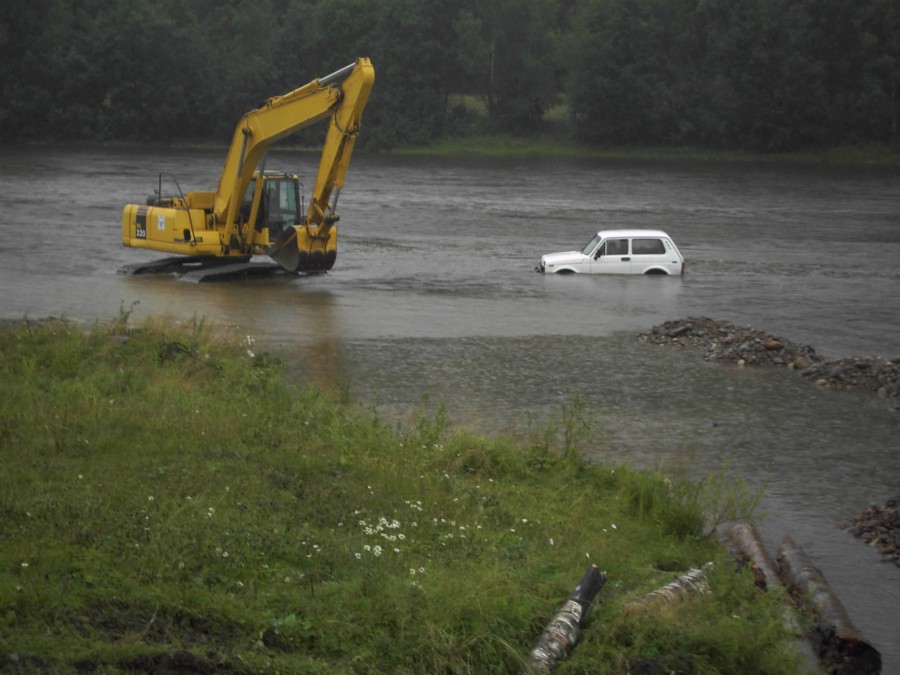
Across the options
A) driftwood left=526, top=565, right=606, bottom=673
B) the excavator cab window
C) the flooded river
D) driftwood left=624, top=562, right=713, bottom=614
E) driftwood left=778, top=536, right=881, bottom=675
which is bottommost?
the flooded river

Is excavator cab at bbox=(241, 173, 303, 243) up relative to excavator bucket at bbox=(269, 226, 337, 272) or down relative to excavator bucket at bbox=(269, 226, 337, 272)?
up

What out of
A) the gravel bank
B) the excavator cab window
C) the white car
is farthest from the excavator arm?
the gravel bank

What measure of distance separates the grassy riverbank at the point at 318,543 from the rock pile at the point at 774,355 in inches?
295

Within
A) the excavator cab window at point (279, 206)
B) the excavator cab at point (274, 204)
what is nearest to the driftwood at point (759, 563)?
the excavator cab at point (274, 204)

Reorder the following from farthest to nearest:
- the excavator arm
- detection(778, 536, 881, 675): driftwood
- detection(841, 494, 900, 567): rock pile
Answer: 1. the excavator arm
2. detection(841, 494, 900, 567): rock pile
3. detection(778, 536, 881, 675): driftwood

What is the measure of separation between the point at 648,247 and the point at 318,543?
26.0 meters

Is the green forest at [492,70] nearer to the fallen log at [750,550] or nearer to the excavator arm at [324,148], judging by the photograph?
the excavator arm at [324,148]

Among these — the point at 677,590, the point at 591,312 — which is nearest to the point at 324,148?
the point at 591,312

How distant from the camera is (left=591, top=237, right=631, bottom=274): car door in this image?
34.7 metres

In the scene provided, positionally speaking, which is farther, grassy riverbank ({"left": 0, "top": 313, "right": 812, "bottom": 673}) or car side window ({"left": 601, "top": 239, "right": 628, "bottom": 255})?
car side window ({"left": 601, "top": 239, "right": 628, "bottom": 255})

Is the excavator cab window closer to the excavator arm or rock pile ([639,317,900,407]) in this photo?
the excavator arm

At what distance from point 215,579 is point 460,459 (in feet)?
15.6

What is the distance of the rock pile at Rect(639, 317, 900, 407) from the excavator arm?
8338 mm

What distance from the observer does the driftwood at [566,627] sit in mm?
8781
